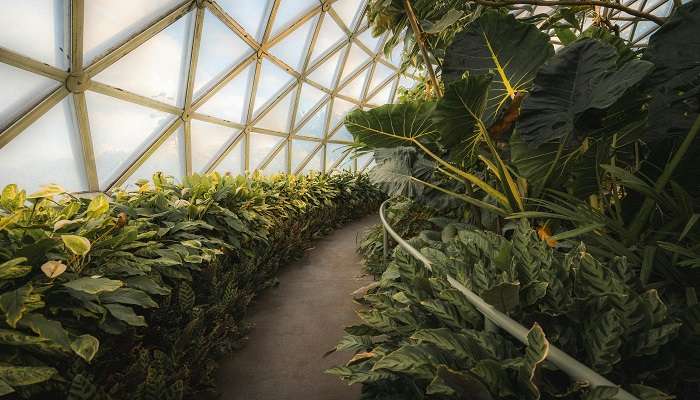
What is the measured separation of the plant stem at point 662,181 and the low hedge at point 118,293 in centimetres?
244

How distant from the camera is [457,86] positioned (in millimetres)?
1802

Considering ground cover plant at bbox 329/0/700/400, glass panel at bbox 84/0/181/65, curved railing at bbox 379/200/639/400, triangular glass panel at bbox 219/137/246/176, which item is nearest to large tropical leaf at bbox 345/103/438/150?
ground cover plant at bbox 329/0/700/400

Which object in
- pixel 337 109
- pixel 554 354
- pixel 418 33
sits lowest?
pixel 554 354

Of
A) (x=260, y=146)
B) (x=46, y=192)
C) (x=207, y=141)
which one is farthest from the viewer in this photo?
(x=260, y=146)

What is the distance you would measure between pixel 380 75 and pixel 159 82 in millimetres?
8097

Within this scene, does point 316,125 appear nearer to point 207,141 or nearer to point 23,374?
point 207,141

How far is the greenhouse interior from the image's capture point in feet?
3.26

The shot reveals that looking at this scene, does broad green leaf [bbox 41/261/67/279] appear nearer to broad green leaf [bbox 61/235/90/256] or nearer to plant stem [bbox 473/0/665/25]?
broad green leaf [bbox 61/235/90/256]

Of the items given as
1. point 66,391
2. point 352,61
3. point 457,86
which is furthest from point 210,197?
point 352,61

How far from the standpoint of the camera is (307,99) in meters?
8.66

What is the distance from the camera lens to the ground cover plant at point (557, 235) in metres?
0.90

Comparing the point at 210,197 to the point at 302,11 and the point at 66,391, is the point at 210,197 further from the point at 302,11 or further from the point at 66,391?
the point at 302,11

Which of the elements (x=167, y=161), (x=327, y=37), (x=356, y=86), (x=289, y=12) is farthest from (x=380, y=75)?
(x=167, y=161)

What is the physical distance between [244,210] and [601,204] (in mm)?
3307
